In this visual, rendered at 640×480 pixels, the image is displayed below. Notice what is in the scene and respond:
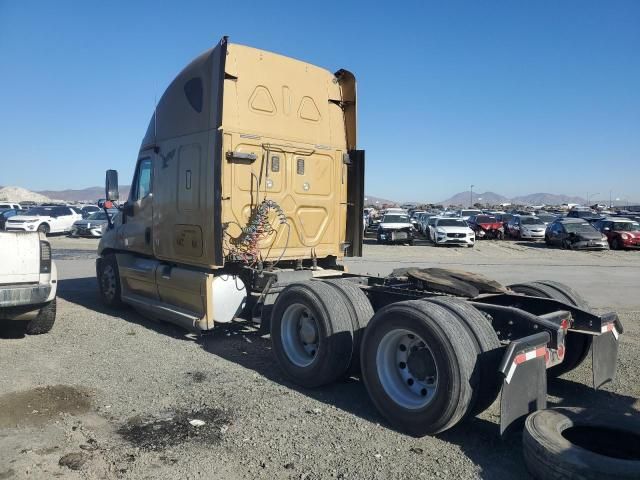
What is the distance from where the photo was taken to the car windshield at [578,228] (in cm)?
2691

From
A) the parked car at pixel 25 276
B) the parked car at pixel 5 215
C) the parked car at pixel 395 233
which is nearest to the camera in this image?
the parked car at pixel 25 276

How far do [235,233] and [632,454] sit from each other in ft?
15.6

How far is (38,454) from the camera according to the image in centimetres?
390

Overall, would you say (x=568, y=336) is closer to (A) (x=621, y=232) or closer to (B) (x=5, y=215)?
(A) (x=621, y=232)

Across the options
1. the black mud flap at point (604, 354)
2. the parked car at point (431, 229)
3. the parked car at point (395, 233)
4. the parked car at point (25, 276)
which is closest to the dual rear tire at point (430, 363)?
the black mud flap at point (604, 354)

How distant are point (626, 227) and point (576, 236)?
3.29 metres

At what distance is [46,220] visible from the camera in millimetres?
31938

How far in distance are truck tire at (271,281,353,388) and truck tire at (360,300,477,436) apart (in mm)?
465

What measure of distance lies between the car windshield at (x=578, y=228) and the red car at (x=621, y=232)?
1.17 meters

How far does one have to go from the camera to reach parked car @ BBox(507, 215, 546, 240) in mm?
33312

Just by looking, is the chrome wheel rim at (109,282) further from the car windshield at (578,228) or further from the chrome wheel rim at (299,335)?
the car windshield at (578,228)

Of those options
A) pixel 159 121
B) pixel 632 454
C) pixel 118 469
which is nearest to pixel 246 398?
pixel 118 469

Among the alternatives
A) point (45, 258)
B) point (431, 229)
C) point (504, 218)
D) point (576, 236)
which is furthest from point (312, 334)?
point (504, 218)

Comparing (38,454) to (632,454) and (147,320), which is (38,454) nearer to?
(632,454)
